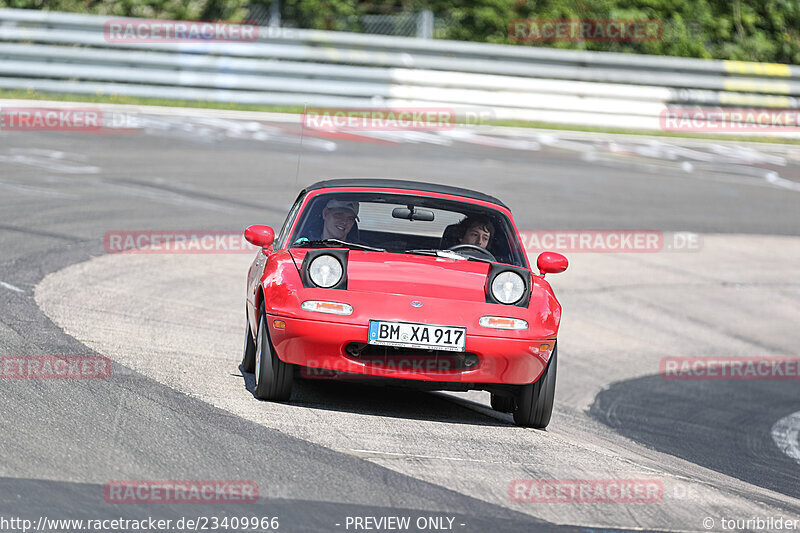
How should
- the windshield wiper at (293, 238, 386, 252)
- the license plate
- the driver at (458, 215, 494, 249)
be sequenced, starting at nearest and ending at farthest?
the license plate
the windshield wiper at (293, 238, 386, 252)
the driver at (458, 215, 494, 249)

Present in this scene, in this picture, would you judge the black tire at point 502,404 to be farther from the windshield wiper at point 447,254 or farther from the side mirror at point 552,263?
the windshield wiper at point 447,254

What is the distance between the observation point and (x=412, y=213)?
7449 millimetres

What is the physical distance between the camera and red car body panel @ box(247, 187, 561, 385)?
20.5 ft

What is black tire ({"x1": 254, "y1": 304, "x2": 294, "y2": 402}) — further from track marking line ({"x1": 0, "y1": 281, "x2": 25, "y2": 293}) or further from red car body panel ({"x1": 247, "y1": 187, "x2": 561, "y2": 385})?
track marking line ({"x1": 0, "y1": 281, "x2": 25, "y2": 293})

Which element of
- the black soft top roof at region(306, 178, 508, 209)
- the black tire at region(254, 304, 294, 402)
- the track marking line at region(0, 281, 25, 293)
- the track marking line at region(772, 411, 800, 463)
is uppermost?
the black soft top roof at region(306, 178, 508, 209)

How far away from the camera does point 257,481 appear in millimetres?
4930

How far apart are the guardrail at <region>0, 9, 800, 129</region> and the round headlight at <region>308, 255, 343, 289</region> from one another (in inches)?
597

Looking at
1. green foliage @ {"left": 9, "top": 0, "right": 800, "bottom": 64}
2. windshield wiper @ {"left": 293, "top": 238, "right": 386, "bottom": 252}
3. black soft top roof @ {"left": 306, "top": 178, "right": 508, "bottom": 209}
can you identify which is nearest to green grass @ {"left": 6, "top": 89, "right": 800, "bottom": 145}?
green foliage @ {"left": 9, "top": 0, "right": 800, "bottom": 64}

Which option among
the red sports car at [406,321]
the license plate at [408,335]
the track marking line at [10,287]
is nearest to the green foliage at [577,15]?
the track marking line at [10,287]

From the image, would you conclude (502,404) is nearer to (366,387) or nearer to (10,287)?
(366,387)

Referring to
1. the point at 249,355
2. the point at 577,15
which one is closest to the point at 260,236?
the point at 249,355

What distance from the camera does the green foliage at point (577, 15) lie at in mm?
25234

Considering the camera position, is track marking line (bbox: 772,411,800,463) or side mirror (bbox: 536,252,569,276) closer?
side mirror (bbox: 536,252,569,276)

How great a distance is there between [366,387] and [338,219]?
3.70 ft
